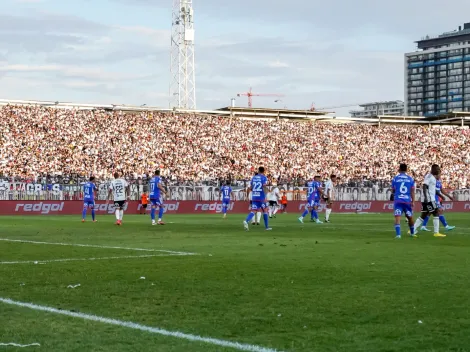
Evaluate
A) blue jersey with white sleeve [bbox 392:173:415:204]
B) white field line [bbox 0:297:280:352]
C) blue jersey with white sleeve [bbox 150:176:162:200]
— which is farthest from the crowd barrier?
white field line [bbox 0:297:280:352]

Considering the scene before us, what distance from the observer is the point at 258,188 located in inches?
1125

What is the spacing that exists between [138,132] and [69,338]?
64.3m

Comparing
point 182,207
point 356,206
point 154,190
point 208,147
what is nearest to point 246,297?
point 154,190

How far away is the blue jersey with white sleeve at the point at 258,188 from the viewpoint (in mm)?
28328

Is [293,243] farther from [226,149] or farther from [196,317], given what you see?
[226,149]

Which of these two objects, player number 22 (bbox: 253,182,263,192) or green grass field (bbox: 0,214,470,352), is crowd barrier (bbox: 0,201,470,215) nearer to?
player number 22 (bbox: 253,182,263,192)

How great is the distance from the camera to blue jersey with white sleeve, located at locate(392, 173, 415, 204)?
77.5 feet

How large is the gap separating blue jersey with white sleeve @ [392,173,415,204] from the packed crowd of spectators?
3716cm

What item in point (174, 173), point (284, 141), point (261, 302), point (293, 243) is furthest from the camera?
point (284, 141)

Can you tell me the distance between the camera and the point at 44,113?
69.4m

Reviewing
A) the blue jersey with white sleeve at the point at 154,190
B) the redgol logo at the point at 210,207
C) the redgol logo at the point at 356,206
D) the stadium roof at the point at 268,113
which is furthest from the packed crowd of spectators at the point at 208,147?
the blue jersey with white sleeve at the point at 154,190

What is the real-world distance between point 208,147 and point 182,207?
20.2 m

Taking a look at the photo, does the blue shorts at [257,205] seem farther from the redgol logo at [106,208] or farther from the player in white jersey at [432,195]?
the redgol logo at [106,208]

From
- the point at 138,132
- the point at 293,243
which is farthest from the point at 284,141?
the point at 293,243
